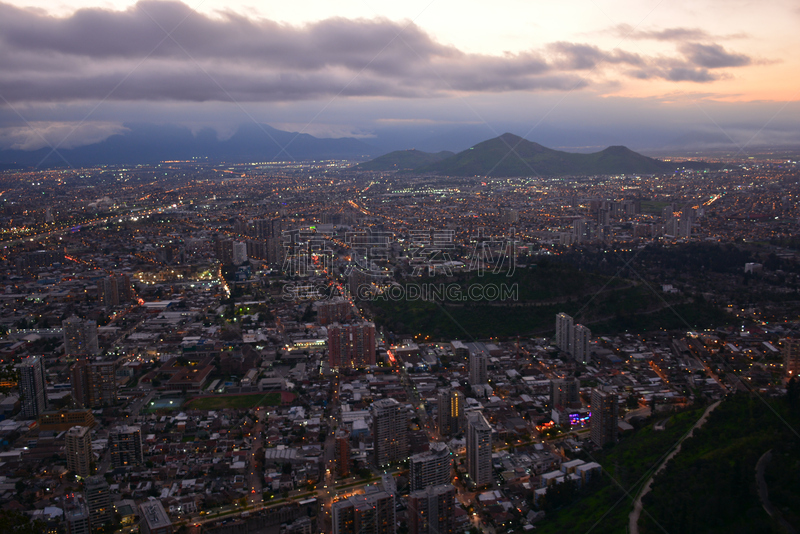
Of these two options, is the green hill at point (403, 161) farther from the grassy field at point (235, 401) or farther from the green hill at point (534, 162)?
the grassy field at point (235, 401)

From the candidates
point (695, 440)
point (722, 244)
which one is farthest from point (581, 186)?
point (695, 440)

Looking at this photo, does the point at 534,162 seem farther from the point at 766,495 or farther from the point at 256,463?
the point at 766,495

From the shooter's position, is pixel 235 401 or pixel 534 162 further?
pixel 534 162

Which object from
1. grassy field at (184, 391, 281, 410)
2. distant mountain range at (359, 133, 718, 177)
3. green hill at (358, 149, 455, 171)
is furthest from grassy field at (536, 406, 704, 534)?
green hill at (358, 149, 455, 171)

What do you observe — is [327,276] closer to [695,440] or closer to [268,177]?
[695,440]

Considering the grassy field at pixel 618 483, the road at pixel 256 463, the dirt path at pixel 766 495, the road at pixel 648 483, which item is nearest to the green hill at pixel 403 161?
the road at pixel 256 463

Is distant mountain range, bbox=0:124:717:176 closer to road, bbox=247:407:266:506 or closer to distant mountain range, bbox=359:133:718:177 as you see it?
distant mountain range, bbox=359:133:718:177

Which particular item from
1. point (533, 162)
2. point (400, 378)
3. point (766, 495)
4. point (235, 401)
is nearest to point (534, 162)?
point (533, 162)
